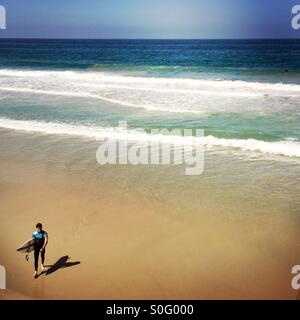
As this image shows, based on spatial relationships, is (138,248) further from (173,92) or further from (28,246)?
(173,92)

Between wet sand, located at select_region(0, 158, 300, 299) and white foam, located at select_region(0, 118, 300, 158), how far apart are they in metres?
4.14

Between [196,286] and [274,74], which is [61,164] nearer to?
[196,286]

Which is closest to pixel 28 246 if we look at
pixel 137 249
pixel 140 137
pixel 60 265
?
pixel 60 265

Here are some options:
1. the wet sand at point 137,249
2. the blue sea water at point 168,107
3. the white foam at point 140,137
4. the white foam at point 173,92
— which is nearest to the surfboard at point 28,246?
the wet sand at point 137,249

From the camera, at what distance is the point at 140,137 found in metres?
13.6

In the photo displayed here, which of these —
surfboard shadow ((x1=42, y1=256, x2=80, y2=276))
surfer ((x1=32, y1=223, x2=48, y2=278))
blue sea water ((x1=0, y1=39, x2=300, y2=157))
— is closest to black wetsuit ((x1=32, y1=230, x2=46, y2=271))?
surfer ((x1=32, y1=223, x2=48, y2=278))

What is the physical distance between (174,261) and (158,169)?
13.7ft

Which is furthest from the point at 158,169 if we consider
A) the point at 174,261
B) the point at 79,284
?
the point at 79,284

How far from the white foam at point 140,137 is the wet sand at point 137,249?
13.6 feet

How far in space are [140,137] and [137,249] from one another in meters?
7.15

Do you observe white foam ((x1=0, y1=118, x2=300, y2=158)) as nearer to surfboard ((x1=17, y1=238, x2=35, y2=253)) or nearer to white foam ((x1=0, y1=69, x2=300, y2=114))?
white foam ((x1=0, y1=69, x2=300, y2=114))

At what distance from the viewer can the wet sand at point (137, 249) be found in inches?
236

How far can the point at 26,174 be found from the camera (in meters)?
10.1

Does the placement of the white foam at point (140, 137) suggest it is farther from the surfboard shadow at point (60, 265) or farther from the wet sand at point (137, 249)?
the surfboard shadow at point (60, 265)
